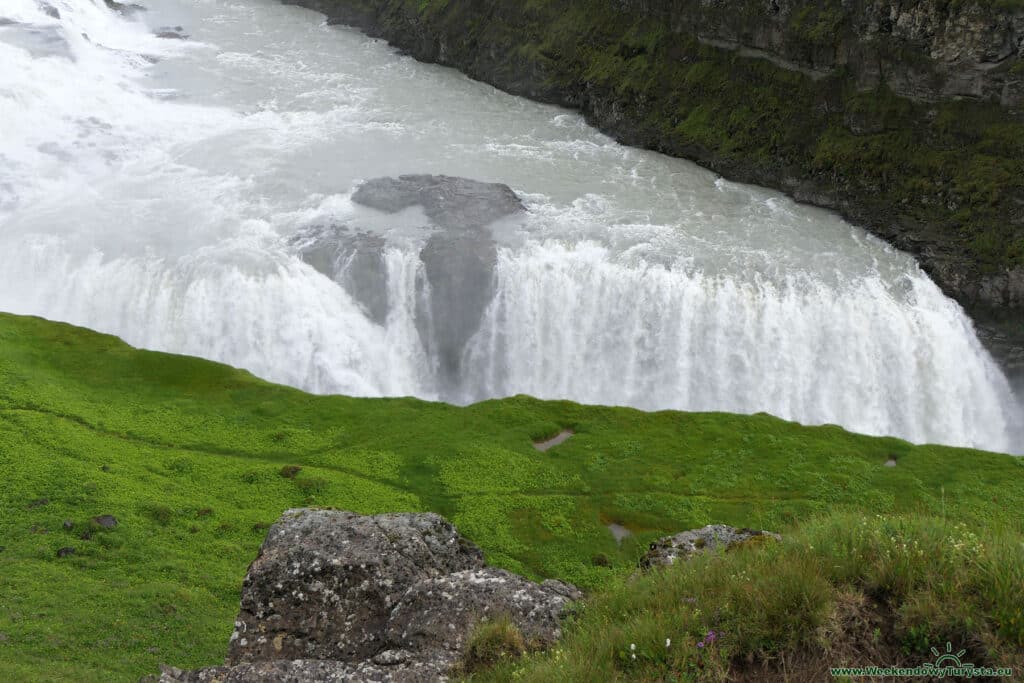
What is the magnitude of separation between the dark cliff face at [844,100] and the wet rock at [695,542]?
3143cm

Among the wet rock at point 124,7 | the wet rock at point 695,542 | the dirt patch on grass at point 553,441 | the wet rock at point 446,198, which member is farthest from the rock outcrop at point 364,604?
the wet rock at point 124,7

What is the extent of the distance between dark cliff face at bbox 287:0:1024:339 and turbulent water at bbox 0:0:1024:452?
8.30ft

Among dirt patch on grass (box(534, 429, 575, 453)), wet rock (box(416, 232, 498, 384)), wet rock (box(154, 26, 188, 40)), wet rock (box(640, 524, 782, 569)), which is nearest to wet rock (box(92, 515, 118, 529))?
dirt patch on grass (box(534, 429, 575, 453))

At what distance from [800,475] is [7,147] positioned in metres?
45.3

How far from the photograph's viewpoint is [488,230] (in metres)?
41.7

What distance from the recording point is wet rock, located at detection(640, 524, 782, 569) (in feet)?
45.1

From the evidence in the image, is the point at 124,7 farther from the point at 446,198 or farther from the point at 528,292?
the point at 528,292

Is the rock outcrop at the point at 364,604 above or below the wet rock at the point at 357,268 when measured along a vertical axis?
above

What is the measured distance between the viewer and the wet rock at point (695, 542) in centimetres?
1374

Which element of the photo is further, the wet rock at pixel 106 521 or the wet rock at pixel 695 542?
the wet rock at pixel 106 521

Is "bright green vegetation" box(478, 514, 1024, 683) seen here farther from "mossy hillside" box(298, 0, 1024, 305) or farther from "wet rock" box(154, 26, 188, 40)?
"wet rock" box(154, 26, 188, 40)

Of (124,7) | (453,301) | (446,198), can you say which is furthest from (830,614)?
(124,7)

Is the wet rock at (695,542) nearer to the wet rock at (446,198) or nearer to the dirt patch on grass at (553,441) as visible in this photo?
the dirt patch on grass at (553,441)

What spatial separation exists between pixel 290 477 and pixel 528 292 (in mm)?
15373
